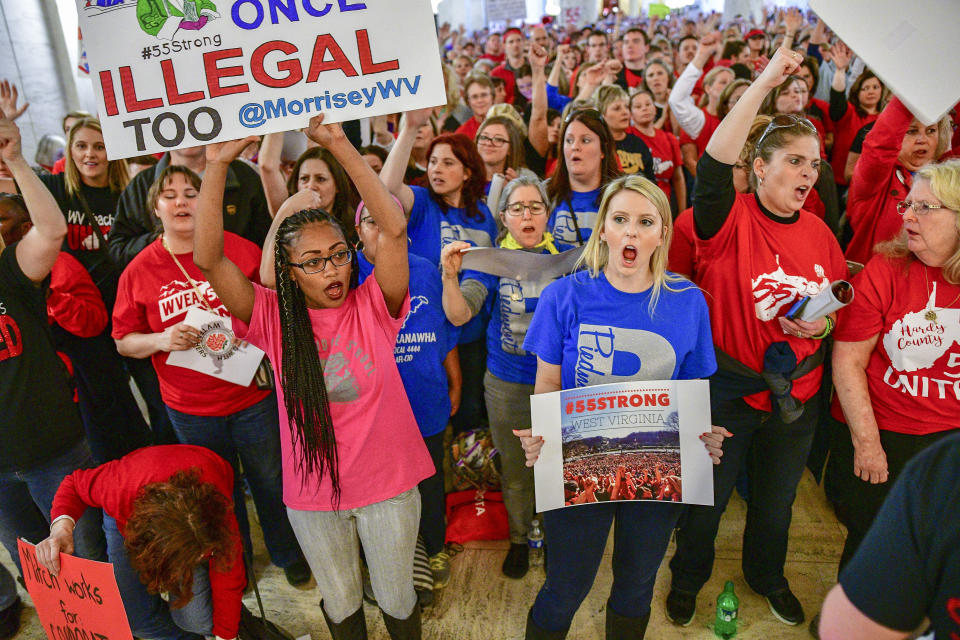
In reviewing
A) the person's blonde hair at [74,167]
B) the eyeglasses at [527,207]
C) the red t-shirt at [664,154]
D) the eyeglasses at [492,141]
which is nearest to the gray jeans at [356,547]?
the eyeglasses at [527,207]

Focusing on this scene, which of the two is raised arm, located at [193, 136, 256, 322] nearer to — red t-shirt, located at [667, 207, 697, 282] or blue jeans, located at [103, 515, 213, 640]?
blue jeans, located at [103, 515, 213, 640]

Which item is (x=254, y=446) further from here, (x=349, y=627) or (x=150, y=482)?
(x=349, y=627)

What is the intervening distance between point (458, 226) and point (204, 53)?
4.65 ft

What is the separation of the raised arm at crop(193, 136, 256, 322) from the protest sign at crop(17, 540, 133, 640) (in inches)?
37.3

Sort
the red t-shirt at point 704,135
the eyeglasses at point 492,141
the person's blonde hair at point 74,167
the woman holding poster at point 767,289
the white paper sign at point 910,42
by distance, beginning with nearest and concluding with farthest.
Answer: the white paper sign at point 910,42, the woman holding poster at point 767,289, the person's blonde hair at point 74,167, the eyeglasses at point 492,141, the red t-shirt at point 704,135

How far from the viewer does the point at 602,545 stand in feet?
6.83

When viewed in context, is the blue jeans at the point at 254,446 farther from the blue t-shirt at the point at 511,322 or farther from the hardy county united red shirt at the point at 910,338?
the hardy county united red shirt at the point at 910,338

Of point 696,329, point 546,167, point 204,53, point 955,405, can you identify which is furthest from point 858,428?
point 546,167

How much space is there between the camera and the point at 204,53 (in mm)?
1827

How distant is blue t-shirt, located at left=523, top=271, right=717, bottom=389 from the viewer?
1973 mm

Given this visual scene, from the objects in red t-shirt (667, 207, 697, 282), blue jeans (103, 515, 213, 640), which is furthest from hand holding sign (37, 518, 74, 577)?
red t-shirt (667, 207, 697, 282)

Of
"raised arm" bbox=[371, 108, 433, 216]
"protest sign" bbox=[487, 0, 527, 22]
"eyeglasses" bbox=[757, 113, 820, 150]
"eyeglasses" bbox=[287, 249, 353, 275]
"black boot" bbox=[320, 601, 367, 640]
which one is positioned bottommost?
"black boot" bbox=[320, 601, 367, 640]

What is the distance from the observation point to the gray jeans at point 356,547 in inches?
80.7

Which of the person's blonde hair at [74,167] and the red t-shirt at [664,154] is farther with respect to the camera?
the red t-shirt at [664,154]
